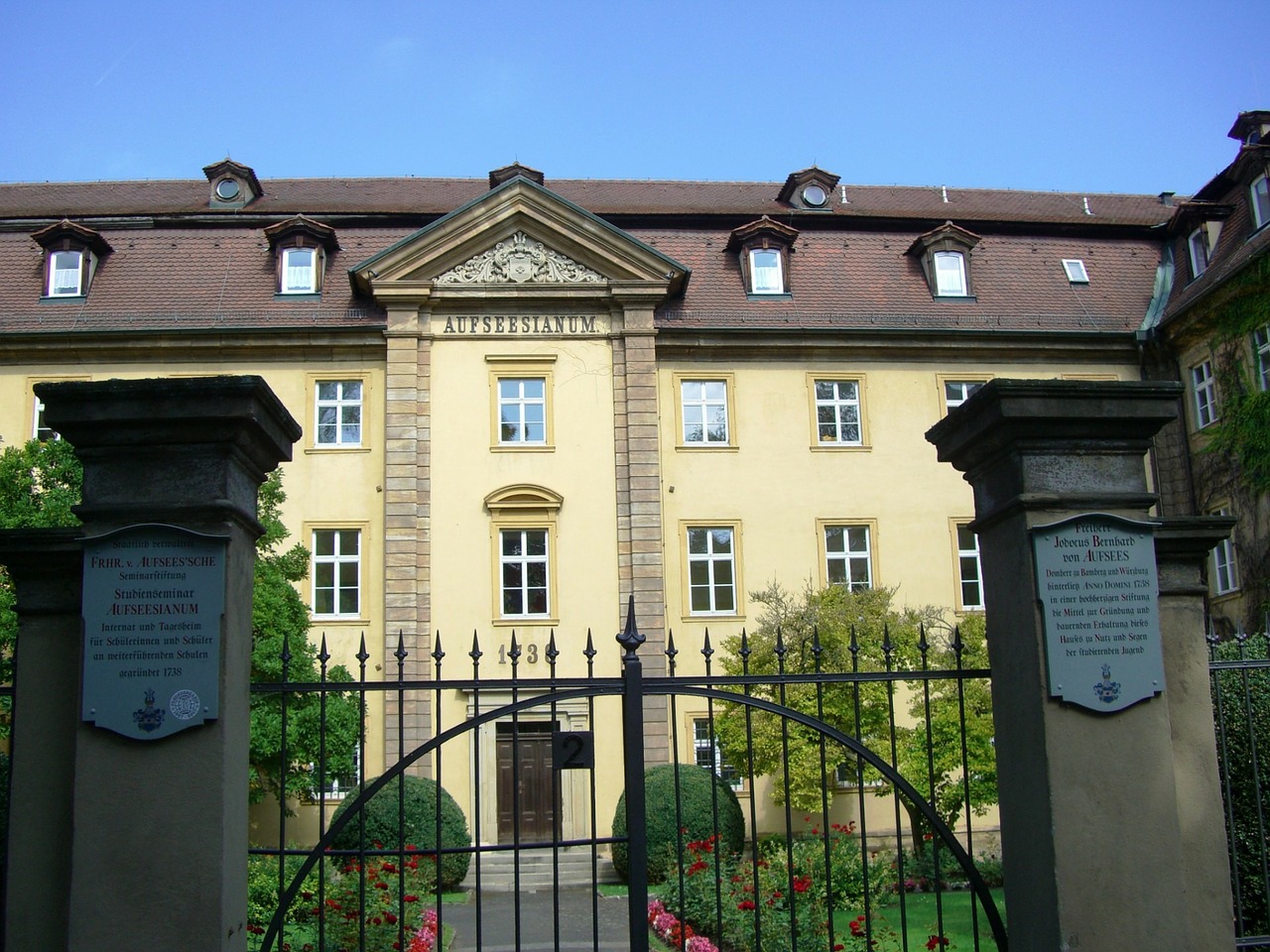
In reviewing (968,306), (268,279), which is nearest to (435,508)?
(268,279)

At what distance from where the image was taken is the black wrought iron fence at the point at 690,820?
681 centimetres

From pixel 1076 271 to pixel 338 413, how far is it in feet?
52.0

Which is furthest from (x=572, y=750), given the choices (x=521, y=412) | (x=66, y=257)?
(x=66, y=257)

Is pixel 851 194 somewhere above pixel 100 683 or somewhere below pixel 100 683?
above

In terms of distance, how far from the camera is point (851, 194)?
1308 inches

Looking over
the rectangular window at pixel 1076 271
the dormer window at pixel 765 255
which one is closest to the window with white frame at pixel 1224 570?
the rectangular window at pixel 1076 271

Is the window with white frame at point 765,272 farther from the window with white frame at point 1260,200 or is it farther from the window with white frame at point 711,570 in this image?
the window with white frame at point 1260,200

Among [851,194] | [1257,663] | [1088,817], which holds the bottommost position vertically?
[1088,817]

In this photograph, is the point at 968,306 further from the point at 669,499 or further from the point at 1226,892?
the point at 1226,892

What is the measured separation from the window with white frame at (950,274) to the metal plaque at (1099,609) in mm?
21655

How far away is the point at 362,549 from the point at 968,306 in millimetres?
13181

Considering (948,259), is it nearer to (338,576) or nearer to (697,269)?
(697,269)

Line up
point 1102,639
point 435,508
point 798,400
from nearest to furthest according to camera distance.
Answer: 1. point 1102,639
2. point 435,508
3. point 798,400

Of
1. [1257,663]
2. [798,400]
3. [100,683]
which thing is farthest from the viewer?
[798,400]
